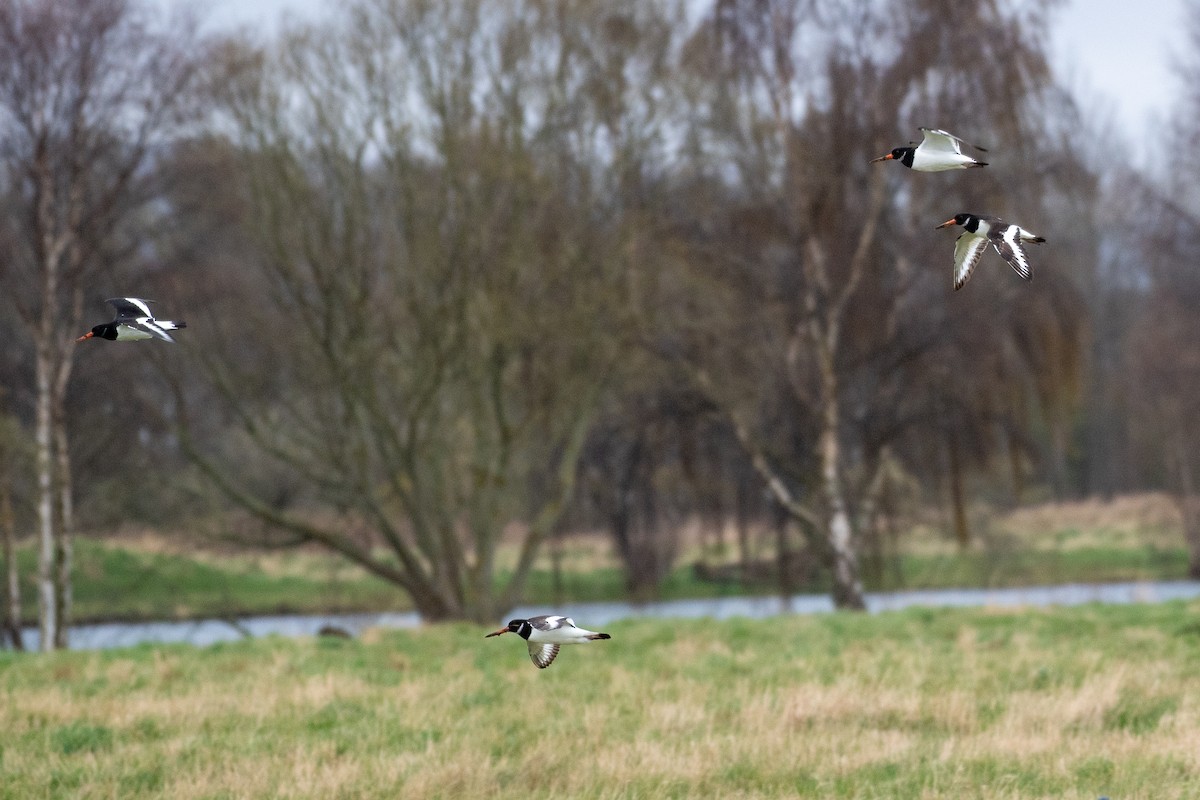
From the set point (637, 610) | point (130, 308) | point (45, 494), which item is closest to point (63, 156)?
point (45, 494)

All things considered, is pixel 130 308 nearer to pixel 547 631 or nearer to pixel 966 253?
pixel 547 631

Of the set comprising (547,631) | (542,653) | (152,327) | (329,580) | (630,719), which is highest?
(152,327)

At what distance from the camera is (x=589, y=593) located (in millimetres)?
33781

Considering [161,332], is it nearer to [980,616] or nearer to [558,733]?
[558,733]

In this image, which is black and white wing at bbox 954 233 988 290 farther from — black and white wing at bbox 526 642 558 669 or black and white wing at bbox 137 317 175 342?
black and white wing at bbox 137 317 175 342

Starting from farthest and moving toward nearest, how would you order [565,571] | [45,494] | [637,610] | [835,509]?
[565,571], [637,610], [835,509], [45,494]

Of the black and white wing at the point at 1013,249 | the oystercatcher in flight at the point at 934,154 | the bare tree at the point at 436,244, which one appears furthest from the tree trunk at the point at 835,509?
the black and white wing at the point at 1013,249

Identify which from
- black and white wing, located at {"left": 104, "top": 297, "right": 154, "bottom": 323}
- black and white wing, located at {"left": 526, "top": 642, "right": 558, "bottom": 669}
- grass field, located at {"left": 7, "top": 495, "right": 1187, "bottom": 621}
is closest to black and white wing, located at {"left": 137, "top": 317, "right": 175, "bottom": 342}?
black and white wing, located at {"left": 104, "top": 297, "right": 154, "bottom": 323}

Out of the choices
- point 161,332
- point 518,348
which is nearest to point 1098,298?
point 518,348

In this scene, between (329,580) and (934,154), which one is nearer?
(934,154)

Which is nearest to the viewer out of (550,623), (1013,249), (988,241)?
(1013,249)

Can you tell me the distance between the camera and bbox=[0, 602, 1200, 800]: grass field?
8016 millimetres

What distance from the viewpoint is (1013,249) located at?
4801 millimetres

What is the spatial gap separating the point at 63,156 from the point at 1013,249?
61.2ft
